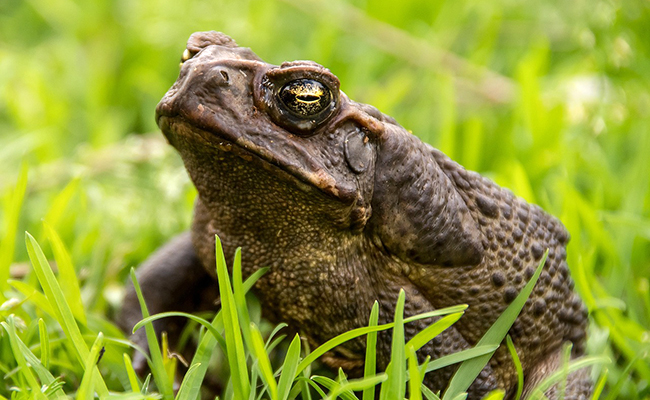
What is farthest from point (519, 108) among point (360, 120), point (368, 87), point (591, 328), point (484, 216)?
point (360, 120)

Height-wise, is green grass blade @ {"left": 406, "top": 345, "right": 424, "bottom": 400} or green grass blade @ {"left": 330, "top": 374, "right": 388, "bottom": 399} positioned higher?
green grass blade @ {"left": 406, "top": 345, "right": 424, "bottom": 400}

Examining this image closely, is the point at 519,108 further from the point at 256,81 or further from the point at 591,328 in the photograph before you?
the point at 256,81

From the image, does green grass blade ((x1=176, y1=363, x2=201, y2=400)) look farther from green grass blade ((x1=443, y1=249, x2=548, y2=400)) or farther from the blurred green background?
the blurred green background

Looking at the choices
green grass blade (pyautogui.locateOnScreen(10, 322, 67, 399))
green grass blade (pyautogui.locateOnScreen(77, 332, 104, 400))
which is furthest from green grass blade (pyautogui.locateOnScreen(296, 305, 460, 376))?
green grass blade (pyautogui.locateOnScreen(10, 322, 67, 399))

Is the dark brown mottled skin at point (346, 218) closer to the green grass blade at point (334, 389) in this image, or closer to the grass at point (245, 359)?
the grass at point (245, 359)

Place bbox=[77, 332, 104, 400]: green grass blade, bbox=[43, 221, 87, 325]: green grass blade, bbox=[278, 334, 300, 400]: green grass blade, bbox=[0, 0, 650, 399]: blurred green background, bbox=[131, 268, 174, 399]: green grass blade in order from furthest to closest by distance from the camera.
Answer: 1. bbox=[0, 0, 650, 399]: blurred green background
2. bbox=[43, 221, 87, 325]: green grass blade
3. bbox=[131, 268, 174, 399]: green grass blade
4. bbox=[278, 334, 300, 400]: green grass blade
5. bbox=[77, 332, 104, 400]: green grass blade
